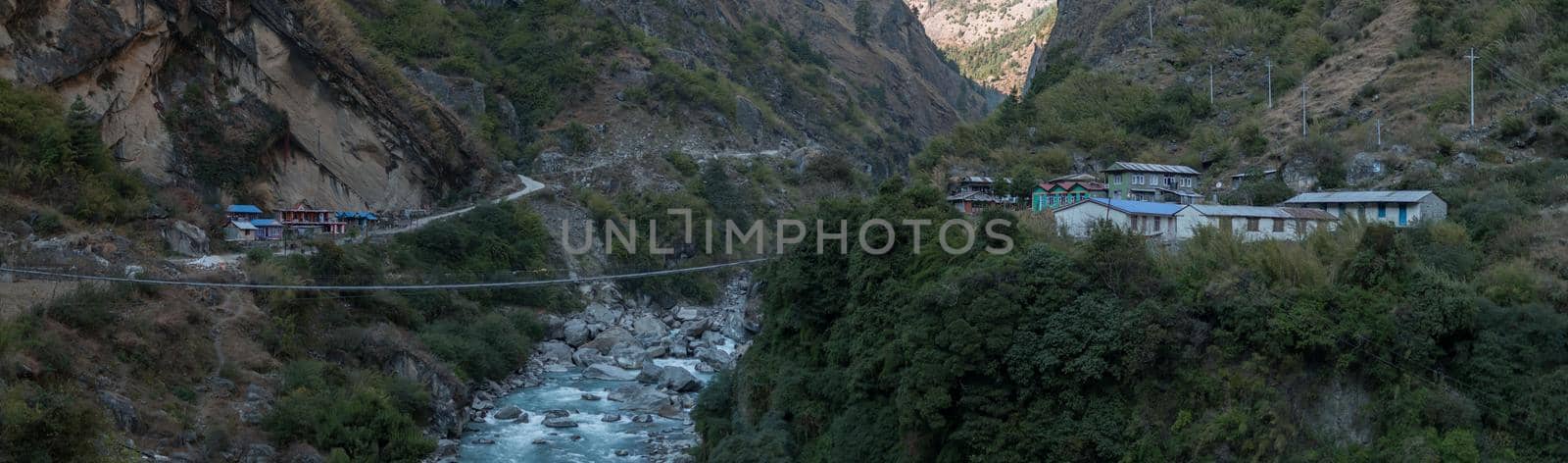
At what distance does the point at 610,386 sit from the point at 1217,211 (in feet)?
47.7

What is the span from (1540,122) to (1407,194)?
520cm

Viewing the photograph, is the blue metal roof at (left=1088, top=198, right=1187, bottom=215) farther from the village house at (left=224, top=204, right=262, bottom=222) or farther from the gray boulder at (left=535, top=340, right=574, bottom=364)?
the village house at (left=224, top=204, right=262, bottom=222)

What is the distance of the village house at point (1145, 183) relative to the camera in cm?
2381

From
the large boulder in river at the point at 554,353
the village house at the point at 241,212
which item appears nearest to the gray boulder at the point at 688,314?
the large boulder in river at the point at 554,353

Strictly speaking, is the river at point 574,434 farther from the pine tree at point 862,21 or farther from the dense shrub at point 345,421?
the pine tree at point 862,21

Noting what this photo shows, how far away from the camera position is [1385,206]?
64.0ft

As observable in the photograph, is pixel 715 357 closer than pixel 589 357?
No

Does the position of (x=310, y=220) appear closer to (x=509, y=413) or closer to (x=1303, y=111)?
(x=509, y=413)

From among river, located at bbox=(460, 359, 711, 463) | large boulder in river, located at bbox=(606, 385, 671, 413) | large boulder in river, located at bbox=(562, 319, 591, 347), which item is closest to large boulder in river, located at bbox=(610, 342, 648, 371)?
large boulder in river, located at bbox=(562, 319, 591, 347)

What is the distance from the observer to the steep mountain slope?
97.2 metres

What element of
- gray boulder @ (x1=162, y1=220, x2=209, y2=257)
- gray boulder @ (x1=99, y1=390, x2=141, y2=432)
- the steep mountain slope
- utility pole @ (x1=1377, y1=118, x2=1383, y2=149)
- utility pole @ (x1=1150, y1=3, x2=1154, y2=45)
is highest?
the steep mountain slope

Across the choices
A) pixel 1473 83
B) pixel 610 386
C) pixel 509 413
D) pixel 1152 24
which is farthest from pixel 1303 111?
pixel 509 413

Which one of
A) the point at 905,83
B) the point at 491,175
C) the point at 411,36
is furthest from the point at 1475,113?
the point at 905,83

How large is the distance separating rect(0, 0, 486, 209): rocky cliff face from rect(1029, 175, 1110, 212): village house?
20.0 meters
